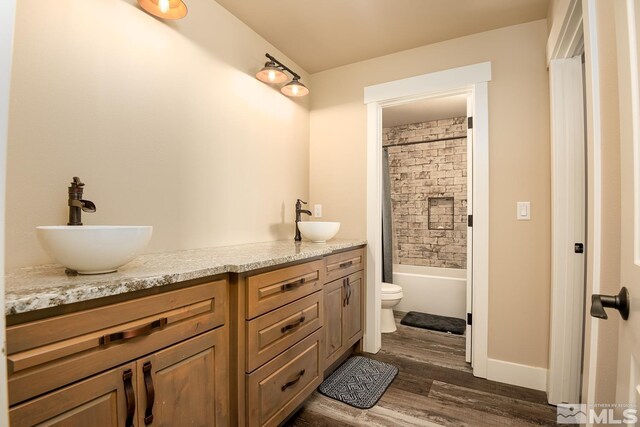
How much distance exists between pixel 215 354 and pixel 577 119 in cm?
230

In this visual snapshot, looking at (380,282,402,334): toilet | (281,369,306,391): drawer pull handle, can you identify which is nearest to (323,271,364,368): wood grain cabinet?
(281,369,306,391): drawer pull handle

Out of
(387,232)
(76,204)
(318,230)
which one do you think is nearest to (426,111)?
(387,232)

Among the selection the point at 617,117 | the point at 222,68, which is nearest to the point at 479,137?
the point at 617,117

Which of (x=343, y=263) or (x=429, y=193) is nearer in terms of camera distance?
(x=343, y=263)

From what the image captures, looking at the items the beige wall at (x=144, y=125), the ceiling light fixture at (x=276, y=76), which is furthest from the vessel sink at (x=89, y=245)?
the ceiling light fixture at (x=276, y=76)

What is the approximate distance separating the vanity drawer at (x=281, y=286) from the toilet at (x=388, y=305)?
4.27 ft

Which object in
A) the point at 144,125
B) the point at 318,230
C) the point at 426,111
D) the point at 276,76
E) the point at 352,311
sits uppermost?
the point at 426,111

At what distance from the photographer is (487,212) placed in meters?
2.15

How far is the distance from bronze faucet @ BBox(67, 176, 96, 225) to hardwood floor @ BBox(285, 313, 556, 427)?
1447 millimetres

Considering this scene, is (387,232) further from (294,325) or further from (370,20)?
(294,325)

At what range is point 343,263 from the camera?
7.11ft

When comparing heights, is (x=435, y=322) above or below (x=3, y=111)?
below

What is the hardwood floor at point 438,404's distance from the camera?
1686 millimetres

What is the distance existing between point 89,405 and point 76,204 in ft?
2.36
